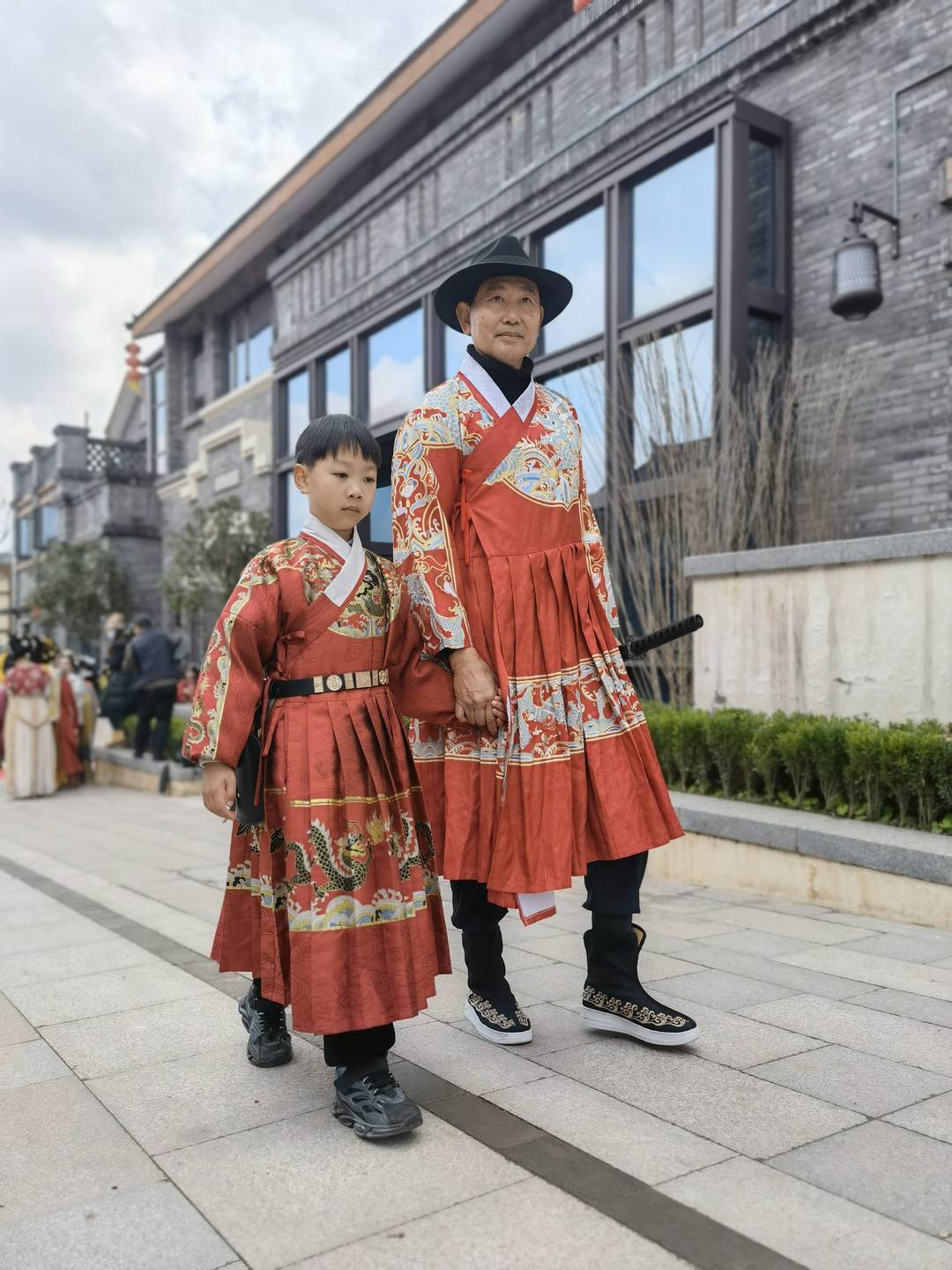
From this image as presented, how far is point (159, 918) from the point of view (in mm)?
4652

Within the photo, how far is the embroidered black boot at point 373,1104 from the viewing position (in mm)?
2205

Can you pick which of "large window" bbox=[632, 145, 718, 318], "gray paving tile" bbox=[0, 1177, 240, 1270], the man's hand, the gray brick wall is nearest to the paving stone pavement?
"gray paving tile" bbox=[0, 1177, 240, 1270]

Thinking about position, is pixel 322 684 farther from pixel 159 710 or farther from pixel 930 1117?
pixel 159 710

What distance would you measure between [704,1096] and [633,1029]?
0.37 metres

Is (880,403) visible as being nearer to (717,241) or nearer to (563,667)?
(717,241)

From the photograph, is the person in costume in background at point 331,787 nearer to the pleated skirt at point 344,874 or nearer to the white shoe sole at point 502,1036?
the pleated skirt at point 344,874

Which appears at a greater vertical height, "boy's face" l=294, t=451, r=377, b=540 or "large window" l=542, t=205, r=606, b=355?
"large window" l=542, t=205, r=606, b=355

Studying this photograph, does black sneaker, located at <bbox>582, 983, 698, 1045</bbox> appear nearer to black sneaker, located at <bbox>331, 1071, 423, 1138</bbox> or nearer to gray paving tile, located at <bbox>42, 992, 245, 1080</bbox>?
black sneaker, located at <bbox>331, 1071, 423, 1138</bbox>

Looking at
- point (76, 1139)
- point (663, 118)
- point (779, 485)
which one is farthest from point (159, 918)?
point (663, 118)

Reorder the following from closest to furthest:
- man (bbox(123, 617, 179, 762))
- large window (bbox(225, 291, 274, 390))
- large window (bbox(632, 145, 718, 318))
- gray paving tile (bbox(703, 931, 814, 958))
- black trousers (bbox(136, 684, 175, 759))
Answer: gray paving tile (bbox(703, 931, 814, 958)) < large window (bbox(632, 145, 718, 318)) < man (bbox(123, 617, 179, 762)) < black trousers (bbox(136, 684, 175, 759)) < large window (bbox(225, 291, 274, 390))

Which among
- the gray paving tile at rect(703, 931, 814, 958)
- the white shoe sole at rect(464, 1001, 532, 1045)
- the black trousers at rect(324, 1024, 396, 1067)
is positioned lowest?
the gray paving tile at rect(703, 931, 814, 958)

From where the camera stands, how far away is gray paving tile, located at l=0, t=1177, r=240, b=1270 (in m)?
1.77

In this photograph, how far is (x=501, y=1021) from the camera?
2.85 m

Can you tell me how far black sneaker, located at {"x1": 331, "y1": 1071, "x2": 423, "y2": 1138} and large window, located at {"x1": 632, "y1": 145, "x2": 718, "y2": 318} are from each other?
8.57 m
